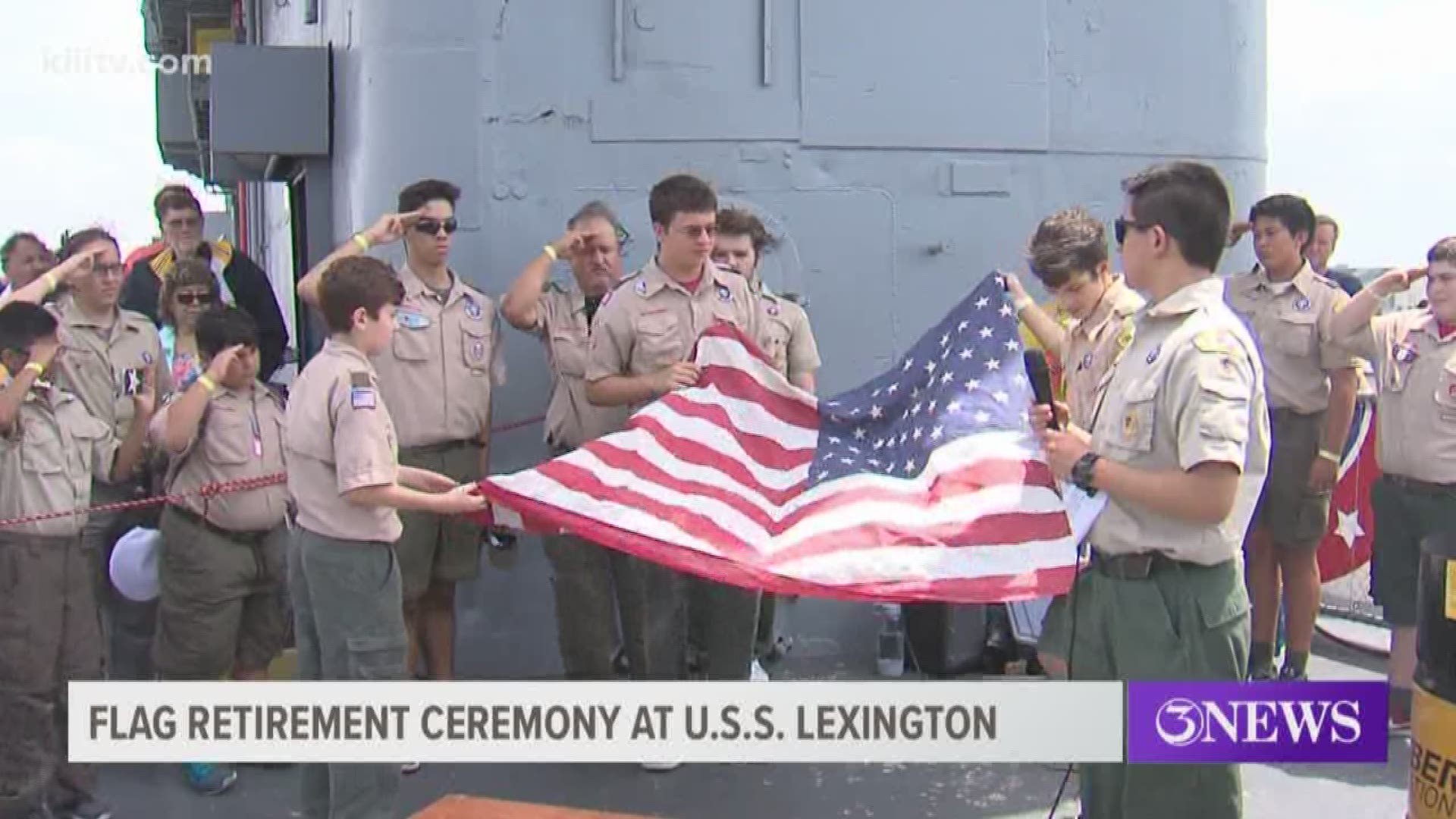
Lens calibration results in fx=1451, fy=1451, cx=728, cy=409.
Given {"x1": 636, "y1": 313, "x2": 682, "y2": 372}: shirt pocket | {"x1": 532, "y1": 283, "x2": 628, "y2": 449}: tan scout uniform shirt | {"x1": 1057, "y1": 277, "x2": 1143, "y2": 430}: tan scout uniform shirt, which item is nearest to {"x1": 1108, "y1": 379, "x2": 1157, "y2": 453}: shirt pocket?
{"x1": 1057, "y1": 277, "x2": 1143, "y2": 430}: tan scout uniform shirt

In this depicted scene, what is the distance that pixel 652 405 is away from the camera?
4.22 metres

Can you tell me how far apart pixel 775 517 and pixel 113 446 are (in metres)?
2.08

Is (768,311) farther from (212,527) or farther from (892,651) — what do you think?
(212,527)

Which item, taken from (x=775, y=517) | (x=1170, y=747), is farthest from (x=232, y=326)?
(x=1170, y=747)

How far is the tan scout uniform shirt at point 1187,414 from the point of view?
2836mm

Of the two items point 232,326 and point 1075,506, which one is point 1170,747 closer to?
point 1075,506

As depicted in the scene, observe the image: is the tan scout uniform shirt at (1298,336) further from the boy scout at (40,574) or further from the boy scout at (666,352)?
the boy scout at (40,574)

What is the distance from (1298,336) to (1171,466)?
2.45 metres

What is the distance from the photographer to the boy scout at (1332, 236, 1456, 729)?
461 centimetres

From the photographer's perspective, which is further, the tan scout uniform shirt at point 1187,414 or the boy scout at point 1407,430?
the boy scout at point 1407,430

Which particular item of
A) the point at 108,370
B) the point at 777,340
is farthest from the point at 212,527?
the point at 777,340

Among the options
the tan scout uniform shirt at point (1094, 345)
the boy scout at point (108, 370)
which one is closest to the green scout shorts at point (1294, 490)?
the tan scout uniform shirt at point (1094, 345)

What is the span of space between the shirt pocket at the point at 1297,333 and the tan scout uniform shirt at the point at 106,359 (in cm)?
382

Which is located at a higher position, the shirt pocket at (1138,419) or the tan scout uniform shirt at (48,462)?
the shirt pocket at (1138,419)
